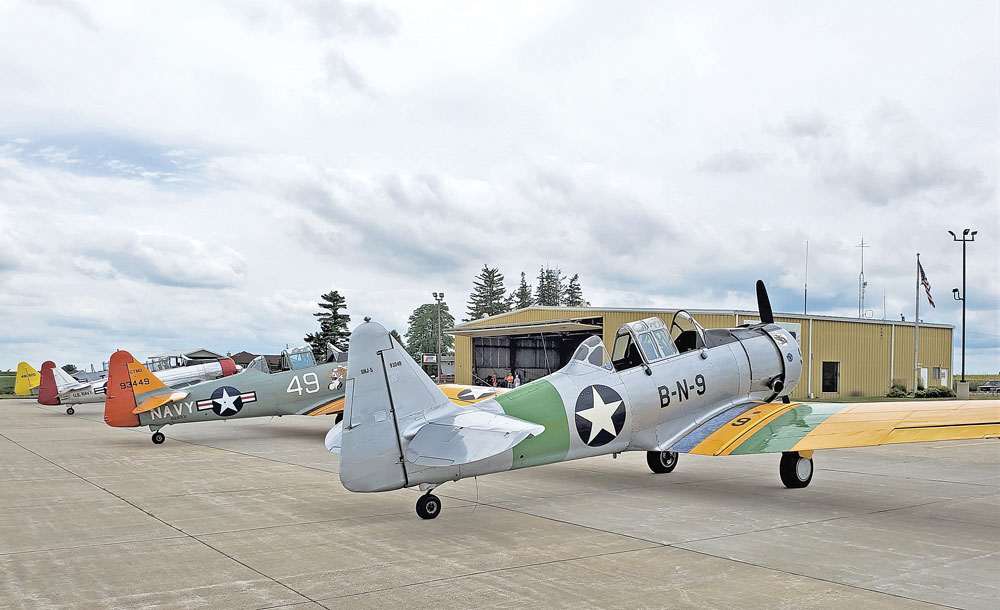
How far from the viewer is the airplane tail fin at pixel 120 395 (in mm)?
15617

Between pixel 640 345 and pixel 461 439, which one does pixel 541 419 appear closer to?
pixel 461 439

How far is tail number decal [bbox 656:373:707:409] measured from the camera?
9.40 m

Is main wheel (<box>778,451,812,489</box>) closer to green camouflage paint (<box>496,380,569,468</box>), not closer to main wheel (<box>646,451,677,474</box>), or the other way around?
main wheel (<box>646,451,677,474</box>)

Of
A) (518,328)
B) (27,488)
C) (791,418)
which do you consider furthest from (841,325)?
(27,488)

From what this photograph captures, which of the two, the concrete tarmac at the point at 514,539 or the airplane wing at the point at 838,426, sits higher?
the airplane wing at the point at 838,426

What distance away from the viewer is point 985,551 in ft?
20.8

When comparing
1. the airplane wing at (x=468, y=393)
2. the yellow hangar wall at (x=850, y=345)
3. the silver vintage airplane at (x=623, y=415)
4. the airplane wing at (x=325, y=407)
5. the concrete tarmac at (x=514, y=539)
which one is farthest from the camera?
the yellow hangar wall at (x=850, y=345)

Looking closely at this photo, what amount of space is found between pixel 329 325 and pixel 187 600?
2382 inches

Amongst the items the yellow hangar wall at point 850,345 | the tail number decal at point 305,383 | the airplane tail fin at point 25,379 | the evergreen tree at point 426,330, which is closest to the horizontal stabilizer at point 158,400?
the tail number decal at point 305,383

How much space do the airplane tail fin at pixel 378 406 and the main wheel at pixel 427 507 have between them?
520 millimetres

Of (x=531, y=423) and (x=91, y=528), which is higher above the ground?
(x=531, y=423)

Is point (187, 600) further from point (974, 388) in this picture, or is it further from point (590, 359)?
point (974, 388)

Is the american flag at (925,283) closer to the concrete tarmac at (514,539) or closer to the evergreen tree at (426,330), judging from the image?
the concrete tarmac at (514,539)

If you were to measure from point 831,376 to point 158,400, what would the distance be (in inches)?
1249
